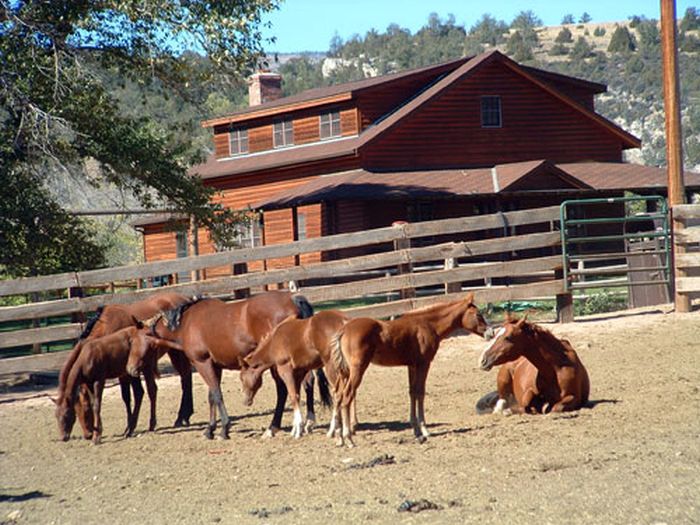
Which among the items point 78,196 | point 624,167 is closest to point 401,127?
point 624,167

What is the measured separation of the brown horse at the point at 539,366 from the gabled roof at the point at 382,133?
25.5 m

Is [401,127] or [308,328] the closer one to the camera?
[308,328]

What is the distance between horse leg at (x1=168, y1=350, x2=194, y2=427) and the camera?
12.0 meters

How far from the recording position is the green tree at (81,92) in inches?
773

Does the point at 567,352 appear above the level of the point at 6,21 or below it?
below

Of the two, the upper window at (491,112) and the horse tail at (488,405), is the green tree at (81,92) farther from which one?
the upper window at (491,112)

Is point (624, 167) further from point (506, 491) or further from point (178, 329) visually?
point (506, 491)

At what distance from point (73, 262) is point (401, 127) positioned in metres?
18.4

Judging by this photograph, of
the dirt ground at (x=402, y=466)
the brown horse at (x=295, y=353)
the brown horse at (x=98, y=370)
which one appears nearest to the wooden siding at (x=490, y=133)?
the dirt ground at (x=402, y=466)

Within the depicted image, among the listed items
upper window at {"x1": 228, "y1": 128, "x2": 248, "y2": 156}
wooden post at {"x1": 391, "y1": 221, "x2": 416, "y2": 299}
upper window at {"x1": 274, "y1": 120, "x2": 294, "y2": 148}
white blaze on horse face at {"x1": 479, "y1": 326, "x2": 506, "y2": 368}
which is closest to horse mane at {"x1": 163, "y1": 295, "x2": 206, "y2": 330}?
white blaze on horse face at {"x1": 479, "y1": 326, "x2": 506, "y2": 368}

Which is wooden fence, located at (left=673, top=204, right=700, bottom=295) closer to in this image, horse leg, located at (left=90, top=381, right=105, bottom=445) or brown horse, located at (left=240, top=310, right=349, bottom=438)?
brown horse, located at (left=240, top=310, right=349, bottom=438)

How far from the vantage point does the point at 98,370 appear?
11.4 metres

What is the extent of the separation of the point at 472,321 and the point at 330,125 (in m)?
29.9

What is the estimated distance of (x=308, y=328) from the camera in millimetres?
10445
